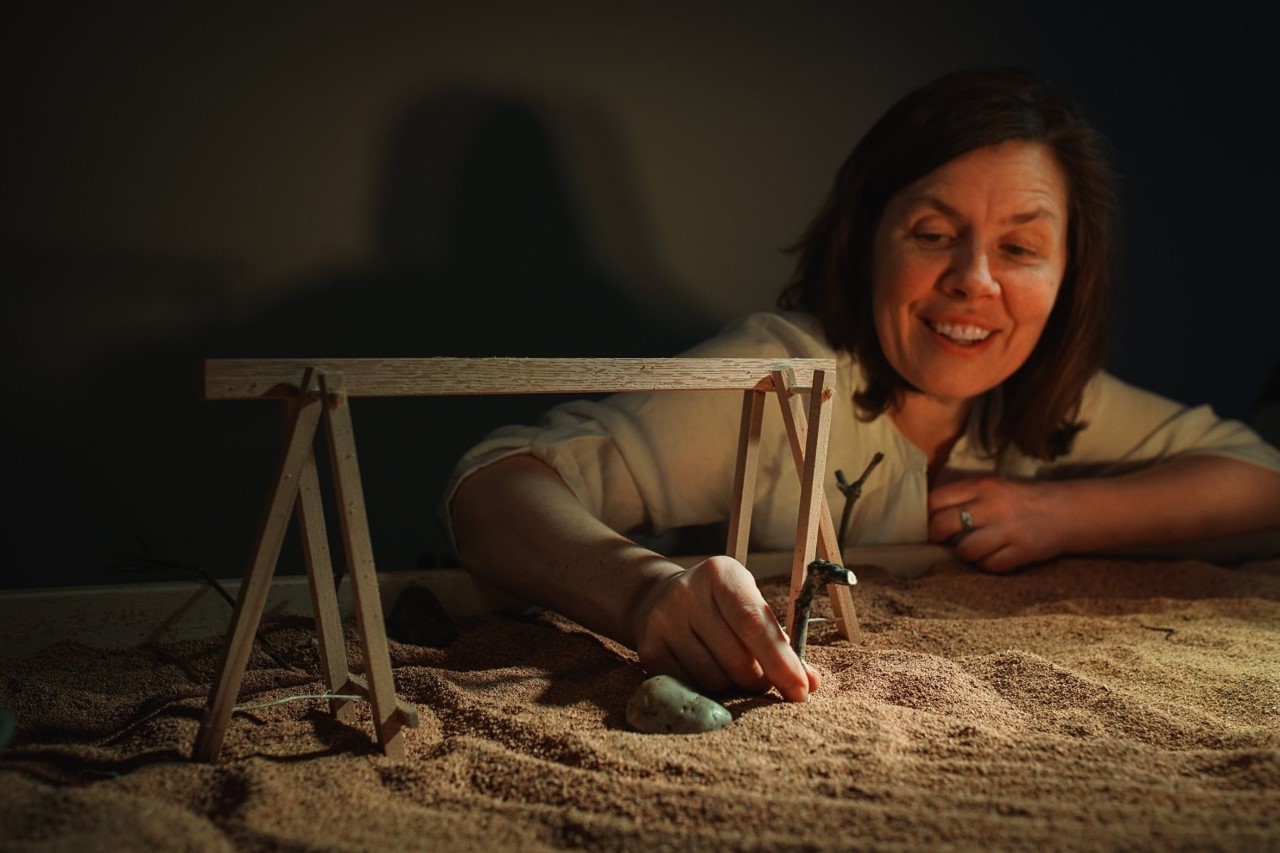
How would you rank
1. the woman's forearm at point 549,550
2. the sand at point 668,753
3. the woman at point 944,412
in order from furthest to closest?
the woman at point 944,412 → the woman's forearm at point 549,550 → the sand at point 668,753

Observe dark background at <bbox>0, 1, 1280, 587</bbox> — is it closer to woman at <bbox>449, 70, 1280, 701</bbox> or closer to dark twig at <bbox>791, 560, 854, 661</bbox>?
woman at <bbox>449, 70, 1280, 701</bbox>

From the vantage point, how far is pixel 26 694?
Result: 1.07m

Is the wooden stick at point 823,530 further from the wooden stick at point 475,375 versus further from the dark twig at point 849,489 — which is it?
the dark twig at point 849,489

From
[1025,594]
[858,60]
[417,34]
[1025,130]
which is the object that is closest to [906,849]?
[1025,594]

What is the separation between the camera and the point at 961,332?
164 centimetres

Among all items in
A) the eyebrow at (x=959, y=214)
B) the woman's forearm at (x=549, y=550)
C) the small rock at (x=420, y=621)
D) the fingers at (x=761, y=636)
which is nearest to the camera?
the fingers at (x=761, y=636)

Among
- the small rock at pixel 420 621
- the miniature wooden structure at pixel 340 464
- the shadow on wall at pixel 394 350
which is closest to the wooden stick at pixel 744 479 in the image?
the miniature wooden structure at pixel 340 464

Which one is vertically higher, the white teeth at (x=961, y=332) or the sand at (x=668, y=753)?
the white teeth at (x=961, y=332)

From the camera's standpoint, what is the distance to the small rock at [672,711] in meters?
0.99

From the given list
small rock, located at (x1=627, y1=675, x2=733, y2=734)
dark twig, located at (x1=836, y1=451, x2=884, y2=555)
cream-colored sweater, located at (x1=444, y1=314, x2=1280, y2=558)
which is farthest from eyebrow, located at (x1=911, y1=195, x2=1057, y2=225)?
small rock, located at (x1=627, y1=675, x2=733, y2=734)

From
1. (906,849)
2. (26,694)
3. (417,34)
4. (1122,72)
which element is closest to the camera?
(906,849)

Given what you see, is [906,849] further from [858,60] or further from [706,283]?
[858,60]

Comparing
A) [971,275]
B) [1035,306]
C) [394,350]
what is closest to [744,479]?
[971,275]

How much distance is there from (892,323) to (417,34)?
1.07 m
